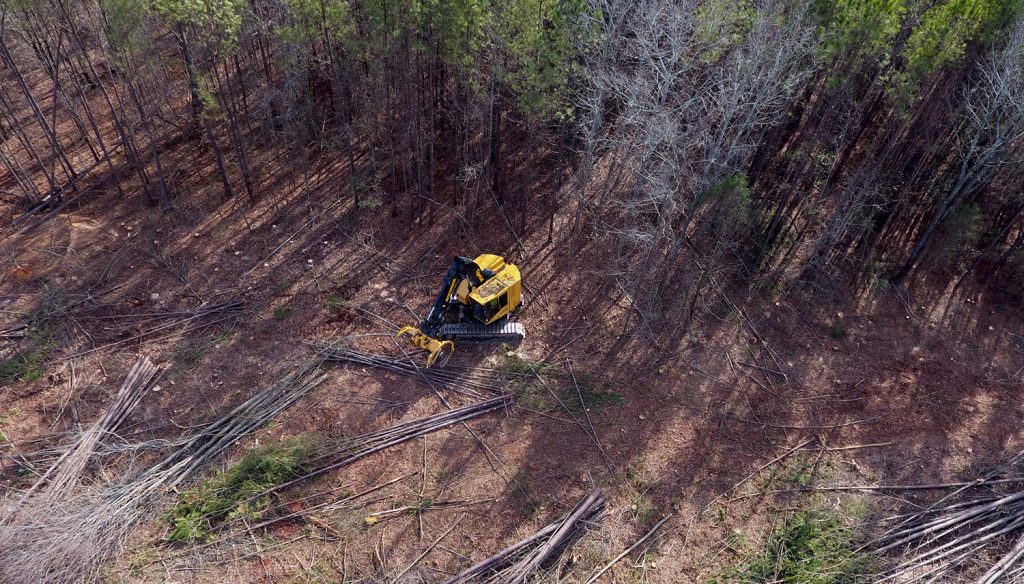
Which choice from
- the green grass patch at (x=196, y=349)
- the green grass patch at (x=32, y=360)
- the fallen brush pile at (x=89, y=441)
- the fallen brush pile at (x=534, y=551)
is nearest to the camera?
the fallen brush pile at (x=534, y=551)

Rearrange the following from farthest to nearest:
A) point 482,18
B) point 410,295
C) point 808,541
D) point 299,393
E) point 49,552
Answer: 1. point 410,295
2. point 482,18
3. point 299,393
4. point 808,541
5. point 49,552

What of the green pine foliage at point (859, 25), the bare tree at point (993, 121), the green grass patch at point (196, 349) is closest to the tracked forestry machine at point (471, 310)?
the green grass patch at point (196, 349)

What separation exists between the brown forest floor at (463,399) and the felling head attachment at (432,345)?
585 mm

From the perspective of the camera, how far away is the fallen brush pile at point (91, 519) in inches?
402

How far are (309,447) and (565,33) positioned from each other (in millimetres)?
12544

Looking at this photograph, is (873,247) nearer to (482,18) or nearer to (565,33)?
(565,33)

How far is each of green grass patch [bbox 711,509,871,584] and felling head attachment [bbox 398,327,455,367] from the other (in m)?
8.12

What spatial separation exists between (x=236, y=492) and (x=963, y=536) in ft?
51.3

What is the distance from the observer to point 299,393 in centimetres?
1380

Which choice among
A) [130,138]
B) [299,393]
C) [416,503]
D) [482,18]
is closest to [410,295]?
[299,393]

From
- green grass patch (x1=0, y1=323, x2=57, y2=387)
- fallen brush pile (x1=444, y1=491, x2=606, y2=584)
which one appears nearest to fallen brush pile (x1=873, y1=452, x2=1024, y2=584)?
fallen brush pile (x1=444, y1=491, x2=606, y2=584)

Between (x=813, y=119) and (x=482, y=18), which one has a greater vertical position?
(x=482, y=18)

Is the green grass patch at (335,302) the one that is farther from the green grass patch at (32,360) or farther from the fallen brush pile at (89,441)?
the green grass patch at (32,360)

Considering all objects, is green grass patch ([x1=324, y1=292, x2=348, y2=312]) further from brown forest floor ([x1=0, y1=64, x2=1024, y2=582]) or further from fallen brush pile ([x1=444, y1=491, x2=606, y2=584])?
fallen brush pile ([x1=444, y1=491, x2=606, y2=584])
